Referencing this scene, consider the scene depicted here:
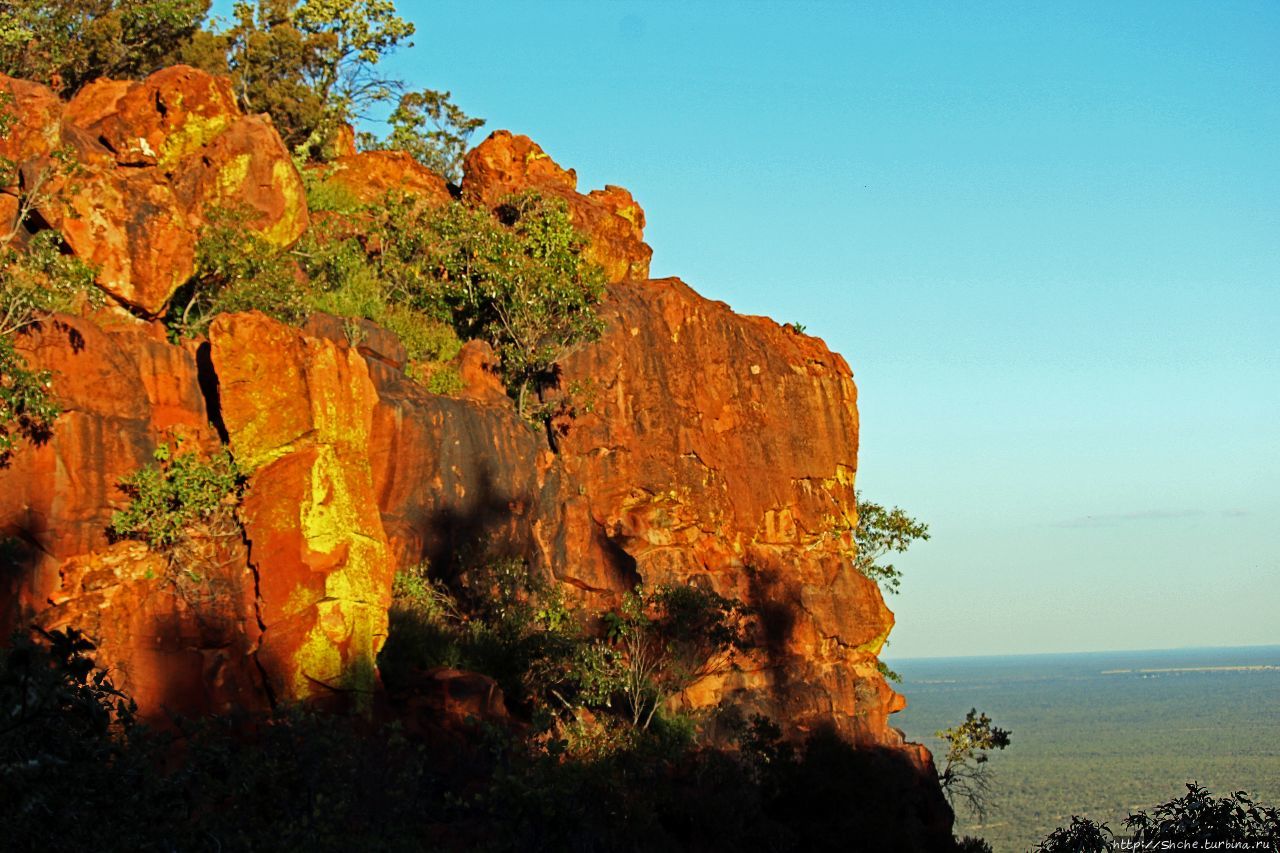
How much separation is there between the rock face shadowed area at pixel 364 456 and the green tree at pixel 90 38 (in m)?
6.10

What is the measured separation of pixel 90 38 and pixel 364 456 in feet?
75.7

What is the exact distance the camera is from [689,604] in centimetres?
3103

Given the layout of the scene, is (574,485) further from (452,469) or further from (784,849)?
(784,849)

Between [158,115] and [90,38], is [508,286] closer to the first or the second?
[158,115]

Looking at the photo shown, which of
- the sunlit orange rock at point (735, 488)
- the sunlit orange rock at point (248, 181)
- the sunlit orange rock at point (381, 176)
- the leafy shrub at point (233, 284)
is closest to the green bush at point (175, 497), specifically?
the leafy shrub at point (233, 284)

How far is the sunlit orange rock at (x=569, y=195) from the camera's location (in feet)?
131

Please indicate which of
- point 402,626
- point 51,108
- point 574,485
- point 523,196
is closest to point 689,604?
point 574,485

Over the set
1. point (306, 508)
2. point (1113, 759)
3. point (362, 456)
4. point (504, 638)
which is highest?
point (362, 456)

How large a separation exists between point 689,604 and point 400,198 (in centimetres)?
1552

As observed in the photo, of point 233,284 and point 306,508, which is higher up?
point 233,284

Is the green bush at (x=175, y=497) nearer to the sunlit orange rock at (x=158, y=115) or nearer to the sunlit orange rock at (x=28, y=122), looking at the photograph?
the sunlit orange rock at (x=28, y=122)

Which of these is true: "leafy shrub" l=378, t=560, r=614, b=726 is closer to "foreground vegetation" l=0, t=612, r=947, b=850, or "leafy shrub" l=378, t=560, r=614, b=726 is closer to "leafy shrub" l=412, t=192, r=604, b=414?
"foreground vegetation" l=0, t=612, r=947, b=850

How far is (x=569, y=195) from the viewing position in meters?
41.1

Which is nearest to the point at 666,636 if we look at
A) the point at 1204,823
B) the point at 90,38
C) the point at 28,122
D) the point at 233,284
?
the point at 233,284
